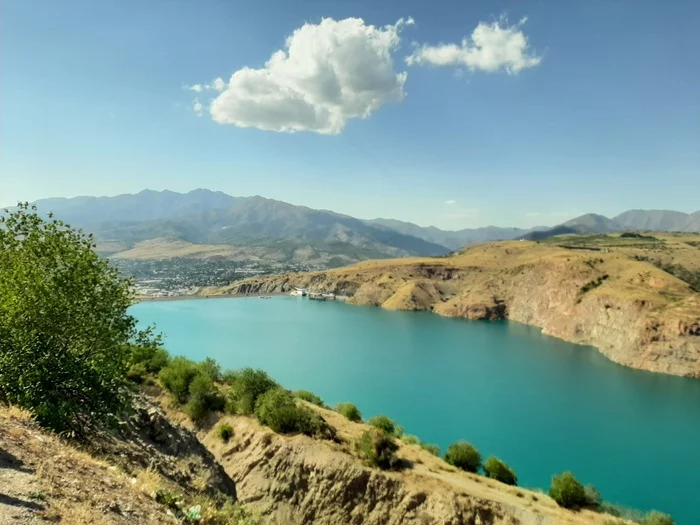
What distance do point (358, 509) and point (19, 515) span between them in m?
20.0

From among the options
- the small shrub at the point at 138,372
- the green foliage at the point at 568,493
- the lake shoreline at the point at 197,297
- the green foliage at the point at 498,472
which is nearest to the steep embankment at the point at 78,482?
the small shrub at the point at 138,372

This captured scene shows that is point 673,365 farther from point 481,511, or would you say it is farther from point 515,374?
Result: point 481,511

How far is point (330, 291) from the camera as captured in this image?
17488cm

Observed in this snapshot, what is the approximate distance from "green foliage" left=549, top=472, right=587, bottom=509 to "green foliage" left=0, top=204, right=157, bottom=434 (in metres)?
24.3

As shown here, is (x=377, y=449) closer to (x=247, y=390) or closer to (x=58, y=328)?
(x=247, y=390)

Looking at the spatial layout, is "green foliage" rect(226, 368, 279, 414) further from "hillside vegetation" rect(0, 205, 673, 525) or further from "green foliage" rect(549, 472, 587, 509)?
"green foliage" rect(549, 472, 587, 509)

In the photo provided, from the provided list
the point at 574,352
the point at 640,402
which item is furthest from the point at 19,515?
the point at 574,352

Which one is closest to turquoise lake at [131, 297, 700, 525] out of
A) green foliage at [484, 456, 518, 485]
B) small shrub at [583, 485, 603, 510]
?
green foliage at [484, 456, 518, 485]

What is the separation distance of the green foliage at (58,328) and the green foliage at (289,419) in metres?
13.4

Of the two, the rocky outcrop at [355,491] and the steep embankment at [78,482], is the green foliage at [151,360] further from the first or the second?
the steep embankment at [78,482]

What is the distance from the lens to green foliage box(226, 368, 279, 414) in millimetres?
29469

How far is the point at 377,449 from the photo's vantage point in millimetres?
25031

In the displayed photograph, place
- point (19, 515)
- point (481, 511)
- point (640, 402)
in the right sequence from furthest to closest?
point (640, 402), point (481, 511), point (19, 515)

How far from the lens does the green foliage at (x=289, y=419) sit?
26844 mm
